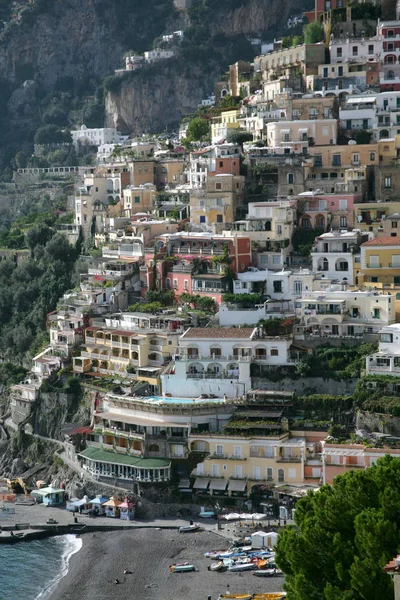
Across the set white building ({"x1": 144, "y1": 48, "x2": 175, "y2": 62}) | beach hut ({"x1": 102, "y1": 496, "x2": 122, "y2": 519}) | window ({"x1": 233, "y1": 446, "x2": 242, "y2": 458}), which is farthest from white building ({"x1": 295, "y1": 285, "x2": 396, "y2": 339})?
white building ({"x1": 144, "y1": 48, "x2": 175, "y2": 62})

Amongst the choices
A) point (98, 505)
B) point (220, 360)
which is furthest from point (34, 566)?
point (220, 360)

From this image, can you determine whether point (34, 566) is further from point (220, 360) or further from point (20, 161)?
point (20, 161)

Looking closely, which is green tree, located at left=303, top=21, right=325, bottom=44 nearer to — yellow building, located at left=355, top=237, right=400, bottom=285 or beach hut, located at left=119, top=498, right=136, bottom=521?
yellow building, located at left=355, top=237, right=400, bottom=285

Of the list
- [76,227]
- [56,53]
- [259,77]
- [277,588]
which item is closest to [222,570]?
[277,588]

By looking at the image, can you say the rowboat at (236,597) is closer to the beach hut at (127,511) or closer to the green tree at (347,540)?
the green tree at (347,540)

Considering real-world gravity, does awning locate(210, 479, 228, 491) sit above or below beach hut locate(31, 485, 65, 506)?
above

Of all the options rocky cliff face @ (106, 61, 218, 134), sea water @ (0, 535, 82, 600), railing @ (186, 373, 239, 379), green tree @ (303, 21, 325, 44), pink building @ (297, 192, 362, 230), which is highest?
green tree @ (303, 21, 325, 44)

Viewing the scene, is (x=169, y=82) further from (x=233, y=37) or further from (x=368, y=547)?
(x=368, y=547)
